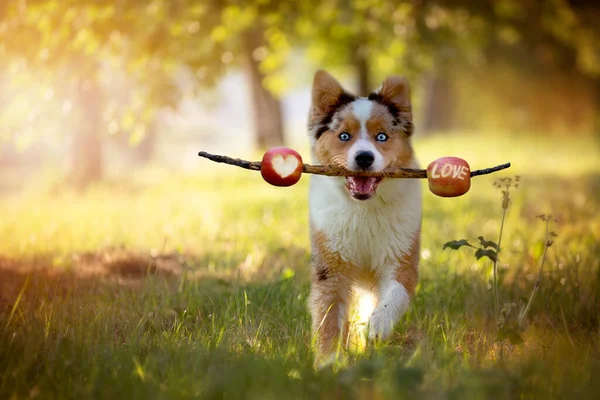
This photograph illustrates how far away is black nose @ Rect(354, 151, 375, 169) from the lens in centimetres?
391

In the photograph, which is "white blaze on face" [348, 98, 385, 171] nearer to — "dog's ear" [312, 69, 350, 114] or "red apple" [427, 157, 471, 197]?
"dog's ear" [312, 69, 350, 114]

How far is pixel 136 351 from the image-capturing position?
3393mm

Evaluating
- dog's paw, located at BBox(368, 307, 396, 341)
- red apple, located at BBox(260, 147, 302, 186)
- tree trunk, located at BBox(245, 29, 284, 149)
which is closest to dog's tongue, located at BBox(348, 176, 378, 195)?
red apple, located at BBox(260, 147, 302, 186)

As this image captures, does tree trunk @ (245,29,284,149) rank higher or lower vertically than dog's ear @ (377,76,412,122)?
higher

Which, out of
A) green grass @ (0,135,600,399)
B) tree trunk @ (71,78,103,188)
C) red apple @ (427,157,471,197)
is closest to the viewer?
green grass @ (0,135,600,399)

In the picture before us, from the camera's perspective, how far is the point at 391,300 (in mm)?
3932

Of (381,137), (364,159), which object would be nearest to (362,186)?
(364,159)

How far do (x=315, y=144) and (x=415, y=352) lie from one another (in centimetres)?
155

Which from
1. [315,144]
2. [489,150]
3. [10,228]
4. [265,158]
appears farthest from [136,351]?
[489,150]

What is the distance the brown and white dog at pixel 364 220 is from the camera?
404cm

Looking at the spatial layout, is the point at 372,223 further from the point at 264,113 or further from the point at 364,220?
the point at 264,113

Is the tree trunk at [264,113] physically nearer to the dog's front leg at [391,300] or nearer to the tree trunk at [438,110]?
the tree trunk at [438,110]

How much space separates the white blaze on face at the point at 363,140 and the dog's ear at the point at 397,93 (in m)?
0.15

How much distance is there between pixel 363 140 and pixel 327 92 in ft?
1.57
